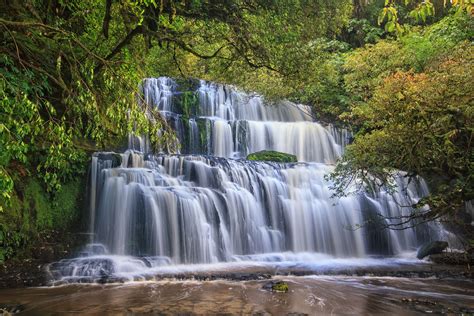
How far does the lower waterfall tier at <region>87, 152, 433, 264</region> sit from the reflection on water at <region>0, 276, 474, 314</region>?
2.52 metres

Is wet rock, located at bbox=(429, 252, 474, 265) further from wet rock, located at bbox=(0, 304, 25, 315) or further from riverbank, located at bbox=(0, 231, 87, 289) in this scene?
wet rock, located at bbox=(0, 304, 25, 315)

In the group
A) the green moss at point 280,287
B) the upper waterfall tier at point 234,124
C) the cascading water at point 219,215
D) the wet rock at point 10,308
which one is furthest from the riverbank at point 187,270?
the upper waterfall tier at point 234,124

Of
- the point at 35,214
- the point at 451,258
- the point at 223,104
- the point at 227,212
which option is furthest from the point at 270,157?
the point at 35,214

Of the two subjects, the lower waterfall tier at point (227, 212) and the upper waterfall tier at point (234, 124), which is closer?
the lower waterfall tier at point (227, 212)

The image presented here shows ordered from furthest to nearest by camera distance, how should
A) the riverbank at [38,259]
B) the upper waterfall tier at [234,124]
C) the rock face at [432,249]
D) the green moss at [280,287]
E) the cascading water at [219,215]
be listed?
the upper waterfall tier at [234,124], the rock face at [432,249], the cascading water at [219,215], the riverbank at [38,259], the green moss at [280,287]

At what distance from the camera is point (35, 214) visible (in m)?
9.44

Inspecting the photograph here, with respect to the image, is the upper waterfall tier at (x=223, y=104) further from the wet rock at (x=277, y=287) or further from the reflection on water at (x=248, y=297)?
the wet rock at (x=277, y=287)

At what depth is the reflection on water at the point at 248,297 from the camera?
20.0ft

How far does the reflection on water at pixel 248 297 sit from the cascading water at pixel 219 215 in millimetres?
1338

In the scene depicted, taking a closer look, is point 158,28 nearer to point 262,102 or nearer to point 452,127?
point 452,127

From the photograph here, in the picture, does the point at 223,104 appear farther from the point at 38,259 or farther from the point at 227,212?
the point at 38,259

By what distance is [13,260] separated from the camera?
27.4 feet

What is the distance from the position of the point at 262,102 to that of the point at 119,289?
13056mm

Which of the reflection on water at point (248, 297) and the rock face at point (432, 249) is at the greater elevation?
the rock face at point (432, 249)
